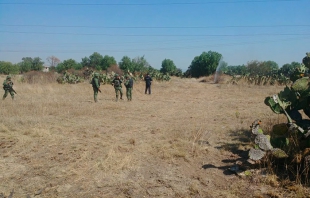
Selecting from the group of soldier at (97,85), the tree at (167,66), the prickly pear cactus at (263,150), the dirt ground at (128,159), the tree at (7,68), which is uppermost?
the tree at (167,66)

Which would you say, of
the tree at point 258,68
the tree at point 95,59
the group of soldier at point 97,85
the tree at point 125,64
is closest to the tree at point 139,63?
the tree at point 125,64

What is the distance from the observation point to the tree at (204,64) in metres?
45.4

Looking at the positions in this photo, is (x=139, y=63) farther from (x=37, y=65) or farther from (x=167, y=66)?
(x=37, y=65)

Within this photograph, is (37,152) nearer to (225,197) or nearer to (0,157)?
(0,157)

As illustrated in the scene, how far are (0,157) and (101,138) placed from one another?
2070mm

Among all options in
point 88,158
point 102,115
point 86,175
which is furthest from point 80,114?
point 86,175

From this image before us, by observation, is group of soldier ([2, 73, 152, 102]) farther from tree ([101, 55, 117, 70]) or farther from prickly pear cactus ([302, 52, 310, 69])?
tree ([101, 55, 117, 70])

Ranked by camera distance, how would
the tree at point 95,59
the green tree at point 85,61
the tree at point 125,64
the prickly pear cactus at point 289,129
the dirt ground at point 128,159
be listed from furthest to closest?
the green tree at point 85,61, the tree at point 95,59, the tree at point 125,64, the prickly pear cactus at point 289,129, the dirt ground at point 128,159

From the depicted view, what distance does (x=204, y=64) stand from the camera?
152 feet

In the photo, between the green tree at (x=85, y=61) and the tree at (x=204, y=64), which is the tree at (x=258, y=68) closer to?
the tree at (x=204, y=64)

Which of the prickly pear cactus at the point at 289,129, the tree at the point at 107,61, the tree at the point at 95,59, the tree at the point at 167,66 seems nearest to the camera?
the prickly pear cactus at the point at 289,129

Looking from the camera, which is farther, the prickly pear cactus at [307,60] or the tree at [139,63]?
the tree at [139,63]

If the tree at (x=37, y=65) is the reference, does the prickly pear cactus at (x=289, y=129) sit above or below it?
below

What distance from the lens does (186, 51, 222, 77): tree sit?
45.4 meters
